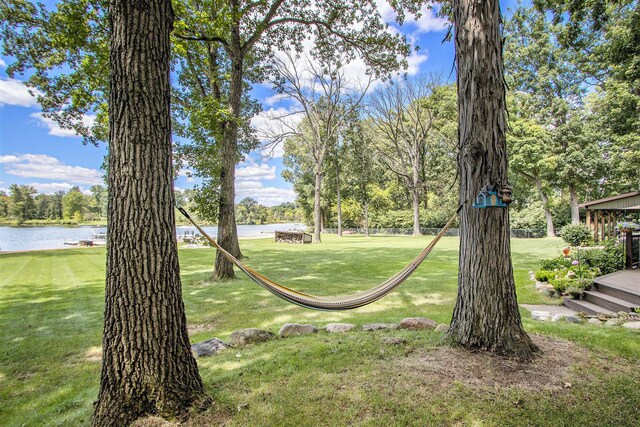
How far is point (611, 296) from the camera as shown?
4.08 metres

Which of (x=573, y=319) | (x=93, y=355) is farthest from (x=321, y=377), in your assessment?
(x=573, y=319)

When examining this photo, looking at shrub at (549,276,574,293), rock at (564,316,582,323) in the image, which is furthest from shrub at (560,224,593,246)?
rock at (564,316,582,323)

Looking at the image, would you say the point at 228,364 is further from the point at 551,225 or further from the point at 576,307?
the point at 551,225

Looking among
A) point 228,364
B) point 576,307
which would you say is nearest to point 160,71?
point 228,364

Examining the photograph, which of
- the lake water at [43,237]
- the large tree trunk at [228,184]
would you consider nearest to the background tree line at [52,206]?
the lake water at [43,237]

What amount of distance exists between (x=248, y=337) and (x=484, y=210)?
7.16ft

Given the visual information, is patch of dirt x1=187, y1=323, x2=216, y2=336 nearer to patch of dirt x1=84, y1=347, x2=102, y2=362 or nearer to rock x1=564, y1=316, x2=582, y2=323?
patch of dirt x1=84, y1=347, x2=102, y2=362

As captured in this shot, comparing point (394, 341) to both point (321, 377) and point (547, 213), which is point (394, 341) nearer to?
point (321, 377)

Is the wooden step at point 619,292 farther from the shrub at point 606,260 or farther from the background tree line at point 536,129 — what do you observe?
the background tree line at point 536,129

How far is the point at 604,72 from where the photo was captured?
14547mm

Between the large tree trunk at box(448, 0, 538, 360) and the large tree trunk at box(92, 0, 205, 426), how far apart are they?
6.00ft

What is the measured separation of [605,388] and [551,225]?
20.0m

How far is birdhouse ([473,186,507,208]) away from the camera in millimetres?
2044

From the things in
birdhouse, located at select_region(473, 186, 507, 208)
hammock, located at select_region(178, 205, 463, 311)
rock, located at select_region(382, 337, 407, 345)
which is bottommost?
rock, located at select_region(382, 337, 407, 345)
